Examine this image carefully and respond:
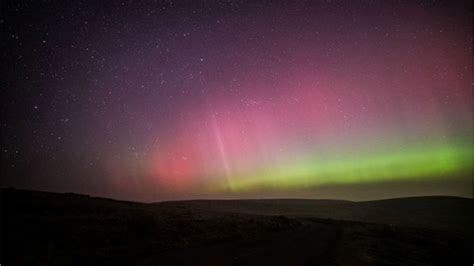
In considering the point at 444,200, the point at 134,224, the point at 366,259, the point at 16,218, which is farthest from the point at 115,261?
the point at 444,200

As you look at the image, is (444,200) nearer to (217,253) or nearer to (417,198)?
(417,198)

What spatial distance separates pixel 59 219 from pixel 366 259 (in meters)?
20.5

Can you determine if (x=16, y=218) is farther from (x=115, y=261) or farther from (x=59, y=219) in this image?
(x=115, y=261)

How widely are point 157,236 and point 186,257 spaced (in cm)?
557

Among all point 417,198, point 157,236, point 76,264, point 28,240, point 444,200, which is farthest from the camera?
point 417,198

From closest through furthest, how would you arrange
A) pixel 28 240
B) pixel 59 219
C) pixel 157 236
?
pixel 28 240 → pixel 157 236 → pixel 59 219

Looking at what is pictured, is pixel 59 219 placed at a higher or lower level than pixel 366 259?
higher

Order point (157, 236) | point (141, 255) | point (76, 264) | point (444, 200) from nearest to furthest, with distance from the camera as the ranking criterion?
point (76, 264), point (141, 255), point (157, 236), point (444, 200)

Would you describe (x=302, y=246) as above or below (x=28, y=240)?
below

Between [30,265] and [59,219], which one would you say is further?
[59,219]

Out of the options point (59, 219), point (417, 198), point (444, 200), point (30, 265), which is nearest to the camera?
point (30, 265)

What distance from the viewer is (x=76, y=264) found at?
1230cm

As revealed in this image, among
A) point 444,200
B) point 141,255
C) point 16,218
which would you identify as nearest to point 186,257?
point 141,255

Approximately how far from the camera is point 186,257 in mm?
14672
